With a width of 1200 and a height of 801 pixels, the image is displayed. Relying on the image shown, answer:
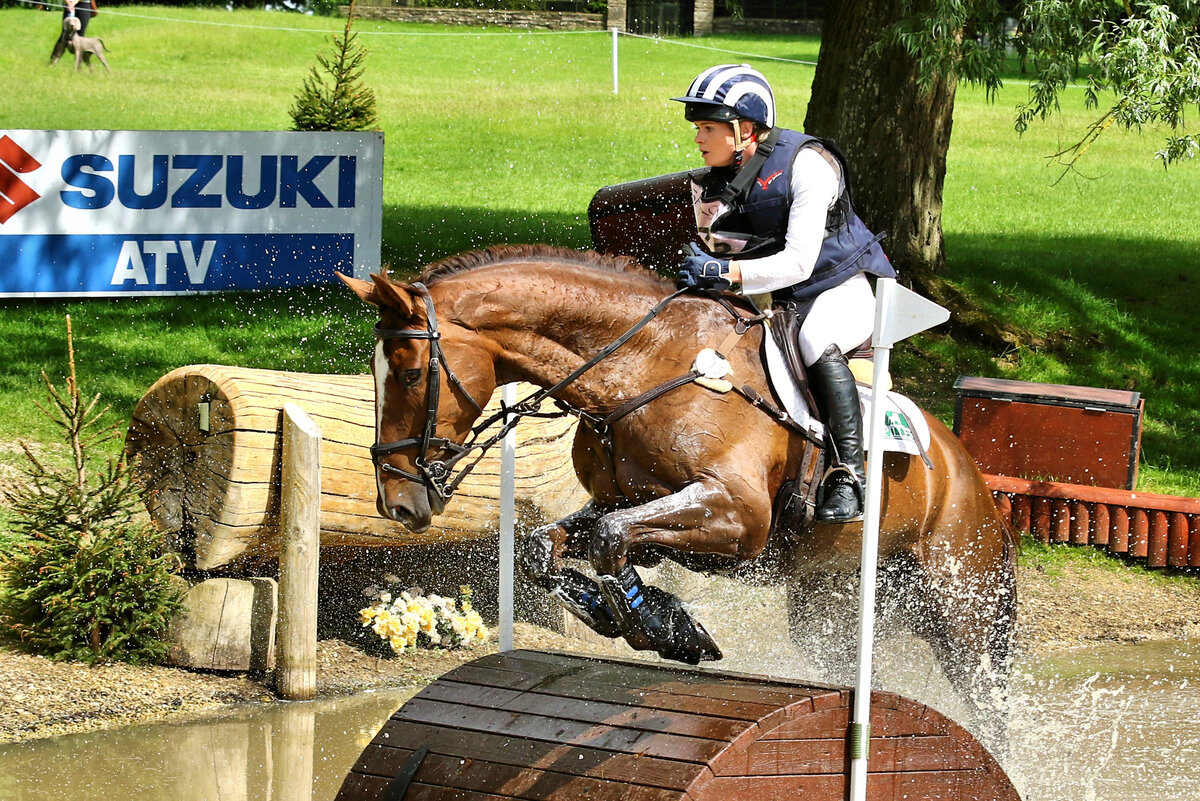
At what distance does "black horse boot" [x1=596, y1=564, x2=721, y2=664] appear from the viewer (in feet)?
13.6

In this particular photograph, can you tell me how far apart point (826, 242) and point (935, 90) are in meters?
7.05

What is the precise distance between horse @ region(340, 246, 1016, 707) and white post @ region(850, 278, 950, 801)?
0.53 m

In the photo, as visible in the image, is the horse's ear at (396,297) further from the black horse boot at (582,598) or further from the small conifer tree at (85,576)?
the small conifer tree at (85,576)

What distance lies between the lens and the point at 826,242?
4.65 metres

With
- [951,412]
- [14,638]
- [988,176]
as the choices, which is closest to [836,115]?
[951,412]

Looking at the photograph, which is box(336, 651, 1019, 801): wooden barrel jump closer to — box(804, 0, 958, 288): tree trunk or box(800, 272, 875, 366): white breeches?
box(800, 272, 875, 366): white breeches

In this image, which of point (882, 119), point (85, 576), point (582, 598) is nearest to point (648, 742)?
point (582, 598)

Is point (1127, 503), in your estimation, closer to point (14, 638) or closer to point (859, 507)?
point (859, 507)

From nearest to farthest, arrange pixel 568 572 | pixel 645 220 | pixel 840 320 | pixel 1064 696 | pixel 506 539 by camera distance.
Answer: pixel 568 572 → pixel 840 320 → pixel 506 539 → pixel 645 220 → pixel 1064 696

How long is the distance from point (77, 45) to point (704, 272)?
83.9 ft

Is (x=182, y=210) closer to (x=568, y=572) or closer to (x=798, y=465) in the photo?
(x=568, y=572)

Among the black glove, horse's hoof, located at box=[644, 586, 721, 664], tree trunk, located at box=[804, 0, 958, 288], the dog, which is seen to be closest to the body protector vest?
the black glove

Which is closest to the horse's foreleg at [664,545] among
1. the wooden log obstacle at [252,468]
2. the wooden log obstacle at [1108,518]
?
the wooden log obstacle at [252,468]

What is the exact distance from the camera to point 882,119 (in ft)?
36.6
